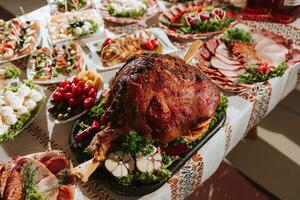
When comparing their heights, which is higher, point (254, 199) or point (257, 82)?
point (257, 82)

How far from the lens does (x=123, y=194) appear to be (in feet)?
4.52

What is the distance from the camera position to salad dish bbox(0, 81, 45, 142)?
5.21ft

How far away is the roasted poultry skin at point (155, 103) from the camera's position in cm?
147

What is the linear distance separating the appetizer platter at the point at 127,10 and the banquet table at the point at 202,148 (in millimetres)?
585

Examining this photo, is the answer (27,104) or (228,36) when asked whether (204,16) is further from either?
(27,104)

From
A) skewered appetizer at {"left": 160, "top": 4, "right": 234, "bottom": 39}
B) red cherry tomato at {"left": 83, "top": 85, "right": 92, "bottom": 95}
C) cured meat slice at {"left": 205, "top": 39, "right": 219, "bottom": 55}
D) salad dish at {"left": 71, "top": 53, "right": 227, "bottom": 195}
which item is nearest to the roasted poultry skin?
salad dish at {"left": 71, "top": 53, "right": 227, "bottom": 195}

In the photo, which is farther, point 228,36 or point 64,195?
point 228,36

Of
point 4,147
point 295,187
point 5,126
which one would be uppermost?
point 5,126

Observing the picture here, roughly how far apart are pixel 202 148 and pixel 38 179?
73cm

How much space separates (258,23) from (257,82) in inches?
29.1

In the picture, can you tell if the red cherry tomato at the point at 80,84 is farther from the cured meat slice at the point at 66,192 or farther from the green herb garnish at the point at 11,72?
the cured meat slice at the point at 66,192

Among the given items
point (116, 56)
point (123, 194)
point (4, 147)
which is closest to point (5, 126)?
point (4, 147)

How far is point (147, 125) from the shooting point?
1480 mm

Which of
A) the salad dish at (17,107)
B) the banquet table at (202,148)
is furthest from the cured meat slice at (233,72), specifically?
the salad dish at (17,107)
